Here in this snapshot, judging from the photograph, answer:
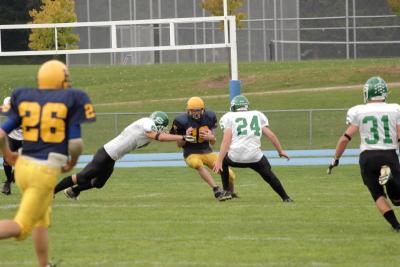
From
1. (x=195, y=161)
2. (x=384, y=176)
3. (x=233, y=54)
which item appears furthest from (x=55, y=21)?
(x=384, y=176)

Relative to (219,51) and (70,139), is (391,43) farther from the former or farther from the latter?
(70,139)

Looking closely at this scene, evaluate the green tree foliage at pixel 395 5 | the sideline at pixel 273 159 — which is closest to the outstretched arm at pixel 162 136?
the sideline at pixel 273 159

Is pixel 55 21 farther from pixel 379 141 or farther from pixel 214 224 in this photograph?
pixel 379 141

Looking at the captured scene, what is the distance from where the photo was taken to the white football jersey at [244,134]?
13703 millimetres

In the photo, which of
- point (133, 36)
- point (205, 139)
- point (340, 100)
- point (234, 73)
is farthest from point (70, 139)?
point (133, 36)

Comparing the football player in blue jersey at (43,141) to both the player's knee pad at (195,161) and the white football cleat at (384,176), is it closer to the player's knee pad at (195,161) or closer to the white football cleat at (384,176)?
the white football cleat at (384,176)

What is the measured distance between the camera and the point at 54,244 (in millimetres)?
Answer: 10203

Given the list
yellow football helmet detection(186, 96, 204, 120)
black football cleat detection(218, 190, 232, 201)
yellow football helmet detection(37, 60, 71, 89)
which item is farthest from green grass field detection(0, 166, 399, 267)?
yellow football helmet detection(37, 60, 71, 89)

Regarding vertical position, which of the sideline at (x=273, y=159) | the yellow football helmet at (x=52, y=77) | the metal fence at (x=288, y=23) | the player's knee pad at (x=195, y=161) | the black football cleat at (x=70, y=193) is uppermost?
the metal fence at (x=288, y=23)

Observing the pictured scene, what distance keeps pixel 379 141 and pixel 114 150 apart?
14.1ft

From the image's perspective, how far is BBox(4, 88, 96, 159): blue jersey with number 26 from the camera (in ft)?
26.2

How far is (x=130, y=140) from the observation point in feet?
45.2

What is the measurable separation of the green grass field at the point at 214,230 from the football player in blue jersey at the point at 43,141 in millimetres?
1220

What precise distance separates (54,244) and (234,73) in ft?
43.7
